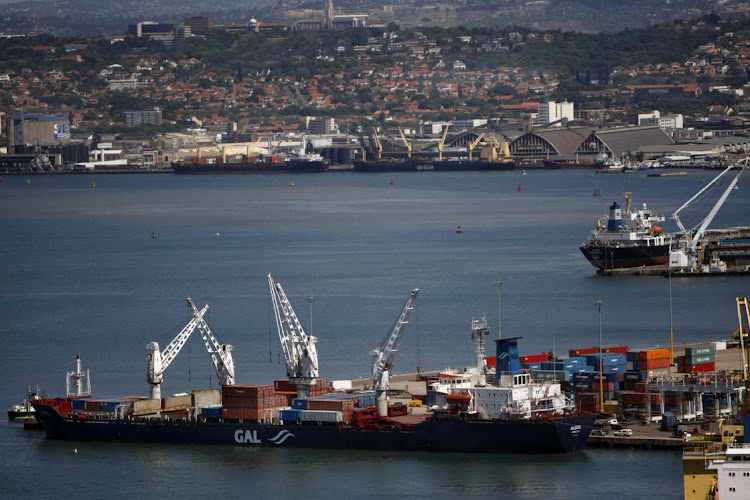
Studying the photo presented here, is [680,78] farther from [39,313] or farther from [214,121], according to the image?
[39,313]

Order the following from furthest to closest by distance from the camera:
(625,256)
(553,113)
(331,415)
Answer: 1. (553,113)
2. (625,256)
3. (331,415)

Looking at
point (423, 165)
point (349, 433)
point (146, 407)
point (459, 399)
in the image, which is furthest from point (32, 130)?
point (459, 399)

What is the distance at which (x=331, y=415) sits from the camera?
28.7 m

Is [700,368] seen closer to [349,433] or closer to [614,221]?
[349,433]

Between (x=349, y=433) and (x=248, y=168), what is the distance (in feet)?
396

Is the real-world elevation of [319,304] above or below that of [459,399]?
above

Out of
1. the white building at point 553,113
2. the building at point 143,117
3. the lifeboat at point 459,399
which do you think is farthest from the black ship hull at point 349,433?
the building at point 143,117

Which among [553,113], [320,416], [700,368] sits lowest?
[320,416]

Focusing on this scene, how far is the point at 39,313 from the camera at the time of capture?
46500 millimetres

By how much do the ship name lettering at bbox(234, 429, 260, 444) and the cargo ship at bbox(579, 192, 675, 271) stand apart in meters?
26.4

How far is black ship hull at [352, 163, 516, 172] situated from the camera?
142 meters

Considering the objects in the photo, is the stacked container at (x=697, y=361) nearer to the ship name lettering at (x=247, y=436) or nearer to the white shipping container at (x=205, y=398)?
the ship name lettering at (x=247, y=436)

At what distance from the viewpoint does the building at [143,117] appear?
185250 millimetres

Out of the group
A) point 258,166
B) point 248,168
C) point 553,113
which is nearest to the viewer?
point 258,166
